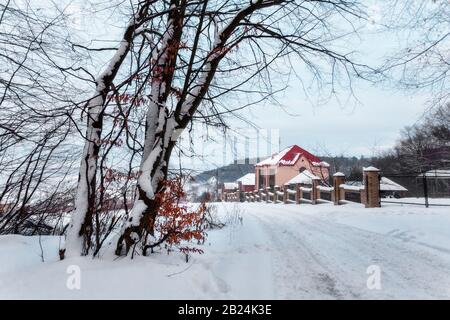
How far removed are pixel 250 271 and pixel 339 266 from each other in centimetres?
126

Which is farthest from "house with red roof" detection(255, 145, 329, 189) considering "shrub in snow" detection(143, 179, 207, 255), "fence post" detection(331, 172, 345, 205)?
"shrub in snow" detection(143, 179, 207, 255)

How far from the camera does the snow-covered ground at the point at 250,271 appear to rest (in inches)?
133

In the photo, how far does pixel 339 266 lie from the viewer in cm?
498

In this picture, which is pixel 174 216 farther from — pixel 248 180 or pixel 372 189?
pixel 248 180

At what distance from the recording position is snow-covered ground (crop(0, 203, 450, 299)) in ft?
11.1

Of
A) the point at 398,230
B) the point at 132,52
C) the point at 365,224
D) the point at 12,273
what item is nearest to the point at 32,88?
the point at 132,52

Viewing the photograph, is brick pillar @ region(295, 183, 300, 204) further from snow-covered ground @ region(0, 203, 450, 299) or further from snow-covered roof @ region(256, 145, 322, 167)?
snow-covered roof @ region(256, 145, 322, 167)

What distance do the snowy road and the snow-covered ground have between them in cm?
Result: 1

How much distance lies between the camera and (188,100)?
5098 millimetres

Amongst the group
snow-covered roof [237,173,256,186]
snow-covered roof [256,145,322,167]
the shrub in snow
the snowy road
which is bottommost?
the snowy road

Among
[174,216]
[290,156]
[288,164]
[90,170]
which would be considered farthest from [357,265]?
[290,156]

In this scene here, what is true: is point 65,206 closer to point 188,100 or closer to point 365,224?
point 188,100

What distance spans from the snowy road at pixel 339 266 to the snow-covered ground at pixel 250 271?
0.4 inches

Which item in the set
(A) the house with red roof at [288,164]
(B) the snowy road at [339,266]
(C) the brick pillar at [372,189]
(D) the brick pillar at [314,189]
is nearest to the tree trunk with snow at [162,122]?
(B) the snowy road at [339,266]
